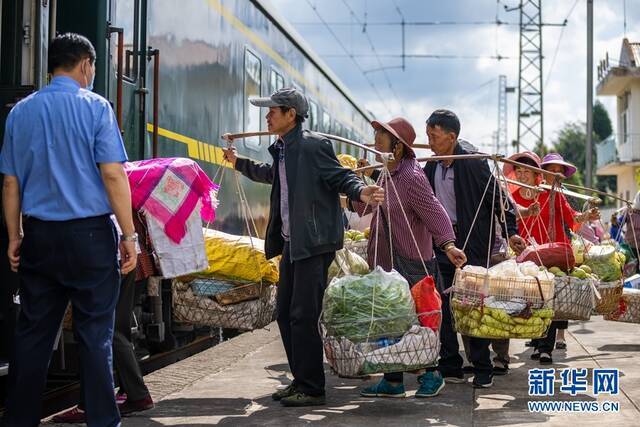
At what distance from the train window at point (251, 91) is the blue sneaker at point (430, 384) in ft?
13.1

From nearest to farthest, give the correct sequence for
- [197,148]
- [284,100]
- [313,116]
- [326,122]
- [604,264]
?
[284,100]
[197,148]
[604,264]
[313,116]
[326,122]

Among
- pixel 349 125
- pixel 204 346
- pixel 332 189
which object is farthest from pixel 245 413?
pixel 349 125

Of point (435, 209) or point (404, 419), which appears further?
point (435, 209)

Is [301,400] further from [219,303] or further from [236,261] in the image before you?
[236,261]

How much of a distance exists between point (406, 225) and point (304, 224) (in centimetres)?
89

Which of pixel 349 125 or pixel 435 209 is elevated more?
pixel 349 125

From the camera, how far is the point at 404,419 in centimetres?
615

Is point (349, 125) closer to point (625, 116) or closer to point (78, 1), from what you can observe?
point (78, 1)

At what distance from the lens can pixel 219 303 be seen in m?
6.75

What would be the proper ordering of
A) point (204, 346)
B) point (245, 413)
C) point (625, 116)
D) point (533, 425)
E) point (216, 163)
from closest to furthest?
point (533, 425), point (245, 413), point (216, 163), point (204, 346), point (625, 116)

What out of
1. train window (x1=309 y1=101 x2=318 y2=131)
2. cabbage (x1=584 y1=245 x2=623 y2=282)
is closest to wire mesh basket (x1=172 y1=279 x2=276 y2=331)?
cabbage (x1=584 y1=245 x2=623 y2=282)

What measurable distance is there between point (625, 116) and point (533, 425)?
138 ft

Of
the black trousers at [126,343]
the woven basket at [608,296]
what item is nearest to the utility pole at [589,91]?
the woven basket at [608,296]

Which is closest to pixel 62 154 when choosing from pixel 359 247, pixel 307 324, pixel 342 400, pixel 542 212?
pixel 307 324
